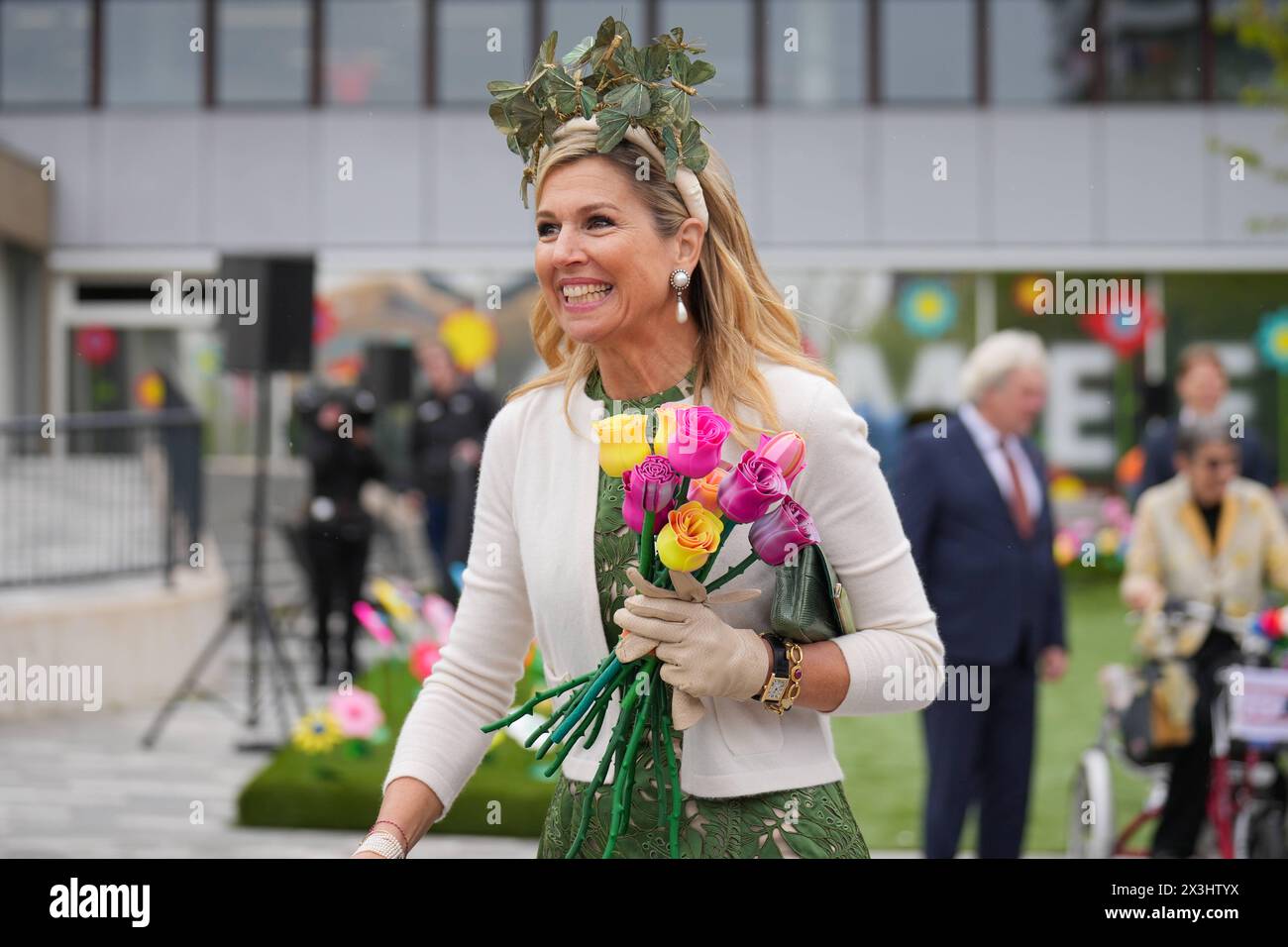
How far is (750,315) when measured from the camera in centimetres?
196

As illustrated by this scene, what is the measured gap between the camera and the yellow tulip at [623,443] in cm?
171

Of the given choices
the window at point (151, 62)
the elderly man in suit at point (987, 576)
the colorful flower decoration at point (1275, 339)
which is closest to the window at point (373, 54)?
the window at point (151, 62)

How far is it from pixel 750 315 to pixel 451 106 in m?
17.1

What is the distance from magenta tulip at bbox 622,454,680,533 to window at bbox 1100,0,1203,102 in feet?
59.5

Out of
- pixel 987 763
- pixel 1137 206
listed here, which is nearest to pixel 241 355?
pixel 987 763

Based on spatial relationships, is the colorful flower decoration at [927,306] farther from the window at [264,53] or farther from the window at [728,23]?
the window at [264,53]

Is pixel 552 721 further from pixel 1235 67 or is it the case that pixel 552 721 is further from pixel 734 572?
pixel 1235 67

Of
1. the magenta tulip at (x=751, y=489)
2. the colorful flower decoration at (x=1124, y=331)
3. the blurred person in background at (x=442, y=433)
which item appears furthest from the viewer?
the colorful flower decoration at (x=1124, y=331)

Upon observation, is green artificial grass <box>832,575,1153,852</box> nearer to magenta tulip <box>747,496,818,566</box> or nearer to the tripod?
magenta tulip <box>747,496,818,566</box>

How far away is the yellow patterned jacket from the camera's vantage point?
5.23 metres

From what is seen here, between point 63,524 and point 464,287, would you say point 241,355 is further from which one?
point 464,287

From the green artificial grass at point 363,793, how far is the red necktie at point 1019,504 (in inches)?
84.6

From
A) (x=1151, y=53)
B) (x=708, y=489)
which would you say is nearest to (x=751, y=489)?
(x=708, y=489)
